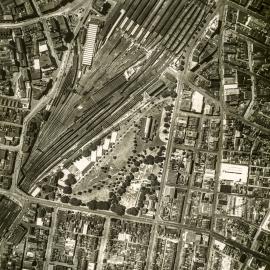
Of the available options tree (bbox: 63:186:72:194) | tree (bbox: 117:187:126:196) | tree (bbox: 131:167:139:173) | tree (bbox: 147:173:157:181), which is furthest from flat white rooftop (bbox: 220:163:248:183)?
tree (bbox: 63:186:72:194)

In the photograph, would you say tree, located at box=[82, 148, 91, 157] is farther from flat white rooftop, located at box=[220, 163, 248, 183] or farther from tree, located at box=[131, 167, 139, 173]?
flat white rooftop, located at box=[220, 163, 248, 183]

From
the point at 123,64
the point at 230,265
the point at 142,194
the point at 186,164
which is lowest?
the point at 230,265

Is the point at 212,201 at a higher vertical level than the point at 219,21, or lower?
lower

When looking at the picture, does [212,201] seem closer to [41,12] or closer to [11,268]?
[11,268]

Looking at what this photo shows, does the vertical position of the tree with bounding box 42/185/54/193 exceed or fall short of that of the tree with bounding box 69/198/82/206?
it exceeds it

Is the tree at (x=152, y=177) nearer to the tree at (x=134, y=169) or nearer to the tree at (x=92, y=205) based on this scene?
the tree at (x=134, y=169)

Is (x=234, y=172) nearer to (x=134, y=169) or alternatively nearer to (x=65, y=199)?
(x=134, y=169)

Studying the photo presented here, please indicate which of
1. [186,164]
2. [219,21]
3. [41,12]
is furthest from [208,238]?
[41,12]

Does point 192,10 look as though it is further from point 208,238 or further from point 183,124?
point 208,238
